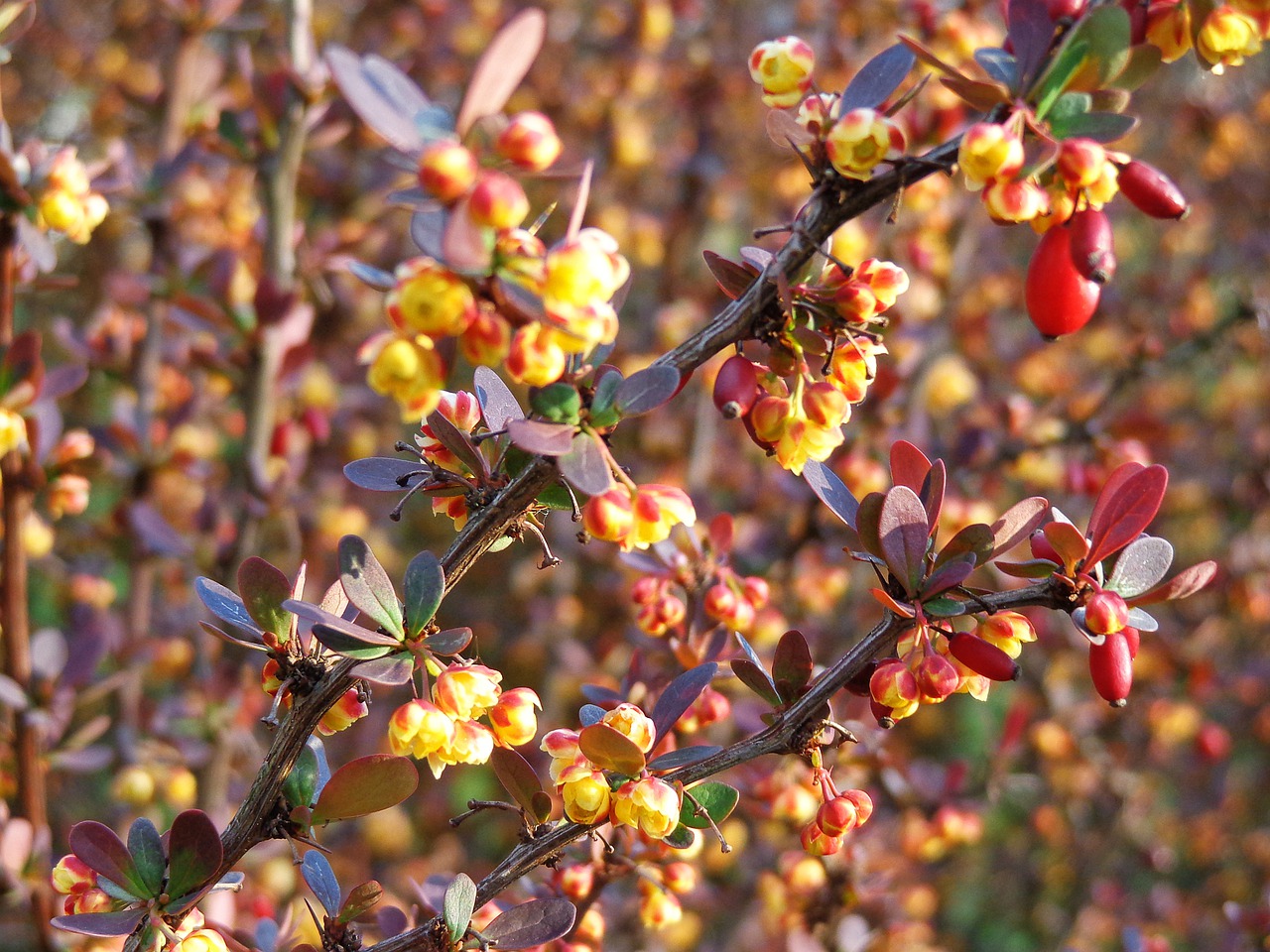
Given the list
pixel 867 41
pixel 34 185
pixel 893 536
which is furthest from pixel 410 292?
pixel 867 41

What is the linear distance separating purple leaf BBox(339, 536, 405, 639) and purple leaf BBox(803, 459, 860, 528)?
39 centimetres

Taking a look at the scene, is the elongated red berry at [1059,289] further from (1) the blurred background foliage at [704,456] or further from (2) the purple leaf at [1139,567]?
(1) the blurred background foliage at [704,456]

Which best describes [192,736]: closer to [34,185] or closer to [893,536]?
[34,185]

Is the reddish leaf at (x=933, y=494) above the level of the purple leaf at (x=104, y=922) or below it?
above

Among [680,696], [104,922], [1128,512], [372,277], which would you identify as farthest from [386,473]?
[1128,512]

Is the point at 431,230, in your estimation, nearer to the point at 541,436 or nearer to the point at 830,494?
the point at 541,436

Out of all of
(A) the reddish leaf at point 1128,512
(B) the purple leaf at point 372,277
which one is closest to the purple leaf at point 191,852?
(B) the purple leaf at point 372,277

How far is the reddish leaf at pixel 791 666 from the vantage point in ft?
3.35

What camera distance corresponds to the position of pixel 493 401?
3.22 ft

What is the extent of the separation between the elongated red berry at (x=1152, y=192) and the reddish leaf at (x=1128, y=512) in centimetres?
22

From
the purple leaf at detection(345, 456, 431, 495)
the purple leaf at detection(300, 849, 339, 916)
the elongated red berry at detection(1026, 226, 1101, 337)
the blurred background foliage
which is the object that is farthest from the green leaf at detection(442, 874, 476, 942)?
the elongated red berry at detection(1026, 226, 1101, 337)

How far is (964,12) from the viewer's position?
2.30 metres

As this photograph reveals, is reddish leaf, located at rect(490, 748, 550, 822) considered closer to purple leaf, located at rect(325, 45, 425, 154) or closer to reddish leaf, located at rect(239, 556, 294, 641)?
reddish leaf, located at rect(239, 556, 294, 641)

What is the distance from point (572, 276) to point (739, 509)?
2298 millimetres
